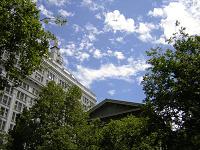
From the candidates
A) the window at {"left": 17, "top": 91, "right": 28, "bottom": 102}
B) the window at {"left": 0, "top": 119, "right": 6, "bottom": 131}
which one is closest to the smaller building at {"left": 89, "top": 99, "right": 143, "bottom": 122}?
the window at {"left": 0, "top": 119, "right": 6, "bottom": 131}

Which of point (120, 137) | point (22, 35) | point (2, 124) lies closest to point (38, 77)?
point (2, 124)

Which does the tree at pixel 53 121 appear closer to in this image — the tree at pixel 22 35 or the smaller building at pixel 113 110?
the smaller building at pixel 113 110

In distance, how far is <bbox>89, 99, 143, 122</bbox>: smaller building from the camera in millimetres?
54562

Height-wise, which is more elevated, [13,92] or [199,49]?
[13,92]

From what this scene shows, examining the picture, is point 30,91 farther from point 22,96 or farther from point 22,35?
point 22,35

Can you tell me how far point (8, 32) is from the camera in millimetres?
23516

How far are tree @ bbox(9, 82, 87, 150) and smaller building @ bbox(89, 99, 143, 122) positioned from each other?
8588 millimetres

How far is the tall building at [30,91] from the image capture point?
91625mm

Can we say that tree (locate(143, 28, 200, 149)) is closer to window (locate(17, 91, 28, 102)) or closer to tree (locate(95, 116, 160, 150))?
tree (locate(95, 116, 160, 150))

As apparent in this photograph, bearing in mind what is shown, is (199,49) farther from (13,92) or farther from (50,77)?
(50,77)

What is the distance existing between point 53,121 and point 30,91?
55.5 metres

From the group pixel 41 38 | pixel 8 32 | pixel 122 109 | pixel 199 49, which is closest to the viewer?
pixel 8 32

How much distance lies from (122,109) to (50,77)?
2189 inches

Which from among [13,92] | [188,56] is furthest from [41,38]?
[13,92]
